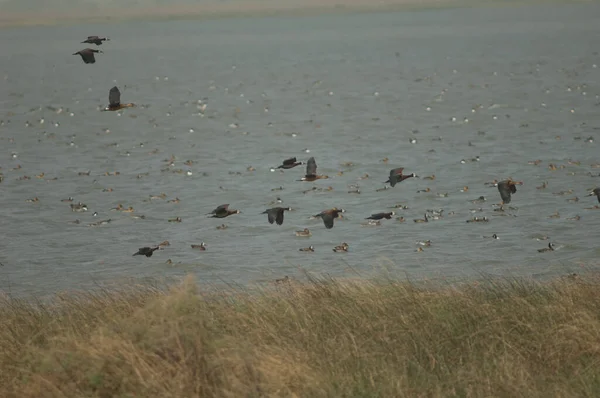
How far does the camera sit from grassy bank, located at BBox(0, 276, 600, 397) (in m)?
9.04

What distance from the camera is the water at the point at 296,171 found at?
19.2 metres

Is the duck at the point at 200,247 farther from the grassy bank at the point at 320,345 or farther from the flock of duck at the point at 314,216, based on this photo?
the grassy bank at the point at 320,345

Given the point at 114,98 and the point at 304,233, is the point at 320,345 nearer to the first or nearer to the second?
the point at 114,98

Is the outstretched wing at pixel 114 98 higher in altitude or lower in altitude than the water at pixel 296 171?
higher

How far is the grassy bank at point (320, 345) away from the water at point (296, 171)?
213 centimetres

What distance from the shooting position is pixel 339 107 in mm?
47781

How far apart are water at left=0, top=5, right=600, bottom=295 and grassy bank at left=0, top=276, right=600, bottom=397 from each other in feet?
7.00

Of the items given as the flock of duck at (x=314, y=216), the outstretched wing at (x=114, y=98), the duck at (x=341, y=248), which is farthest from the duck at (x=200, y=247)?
the outstretched wing at (x=114, y=98)

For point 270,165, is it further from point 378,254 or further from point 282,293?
point 282,293

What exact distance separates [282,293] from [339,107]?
115 ft

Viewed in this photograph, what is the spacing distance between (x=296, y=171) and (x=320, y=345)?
19.0 metres

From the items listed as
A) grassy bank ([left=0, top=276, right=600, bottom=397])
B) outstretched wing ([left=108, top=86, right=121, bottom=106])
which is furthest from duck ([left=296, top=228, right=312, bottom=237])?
outstretched wing ([left=108, top=86, right=121, bottom=106])

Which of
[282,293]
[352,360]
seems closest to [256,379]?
[352,360]

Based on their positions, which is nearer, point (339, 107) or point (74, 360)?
point (74, 360)
